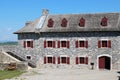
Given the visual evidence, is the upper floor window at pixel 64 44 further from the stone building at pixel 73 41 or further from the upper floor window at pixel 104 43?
the upper floor window at pixel 104 43

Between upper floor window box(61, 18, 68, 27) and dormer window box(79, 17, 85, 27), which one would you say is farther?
upper floor window box(61, 18, 68, 27)

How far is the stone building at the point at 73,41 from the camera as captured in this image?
51.9 m

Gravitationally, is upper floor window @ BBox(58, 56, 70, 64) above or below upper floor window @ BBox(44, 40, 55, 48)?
below

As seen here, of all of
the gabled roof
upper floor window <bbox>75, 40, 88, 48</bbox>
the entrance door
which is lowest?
the entrance door

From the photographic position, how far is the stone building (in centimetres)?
5188

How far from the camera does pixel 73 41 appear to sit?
53625 millimetres

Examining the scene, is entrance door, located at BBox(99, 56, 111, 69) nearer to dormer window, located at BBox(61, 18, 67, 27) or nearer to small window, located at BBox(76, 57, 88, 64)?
small window, located at BBox(76, 57, 88, 64)

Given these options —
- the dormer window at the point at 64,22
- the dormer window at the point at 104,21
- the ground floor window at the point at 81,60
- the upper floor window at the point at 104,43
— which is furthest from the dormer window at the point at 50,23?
the upper floor window at the point at 104,43

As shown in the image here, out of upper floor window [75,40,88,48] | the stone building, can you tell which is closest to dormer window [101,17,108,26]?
the stone building

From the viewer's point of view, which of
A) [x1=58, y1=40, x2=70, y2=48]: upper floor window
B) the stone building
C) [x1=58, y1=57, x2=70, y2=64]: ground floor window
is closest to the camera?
the stone building

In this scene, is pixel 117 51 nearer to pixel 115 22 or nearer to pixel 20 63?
pixel 115 22

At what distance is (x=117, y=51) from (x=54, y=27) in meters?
10.7

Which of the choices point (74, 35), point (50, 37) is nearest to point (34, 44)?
point (50, 37)

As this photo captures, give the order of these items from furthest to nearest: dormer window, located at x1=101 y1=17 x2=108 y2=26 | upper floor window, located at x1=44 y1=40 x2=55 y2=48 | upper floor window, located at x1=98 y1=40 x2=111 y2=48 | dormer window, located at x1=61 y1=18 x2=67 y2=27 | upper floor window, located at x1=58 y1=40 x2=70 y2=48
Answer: dormer window, located at x1=61 y1=18 x2=67 y2=27, upper floor window, located at x1=44 y1=40 x2=55 y2=48, upper floor window, located at x1=58 y1=40 x2=70 y2=48, dormer window, located at x1=101 y1=17 x2=108 y2=26, upper floor window, located at x1=98 y1=40 x2=111 y2=48
